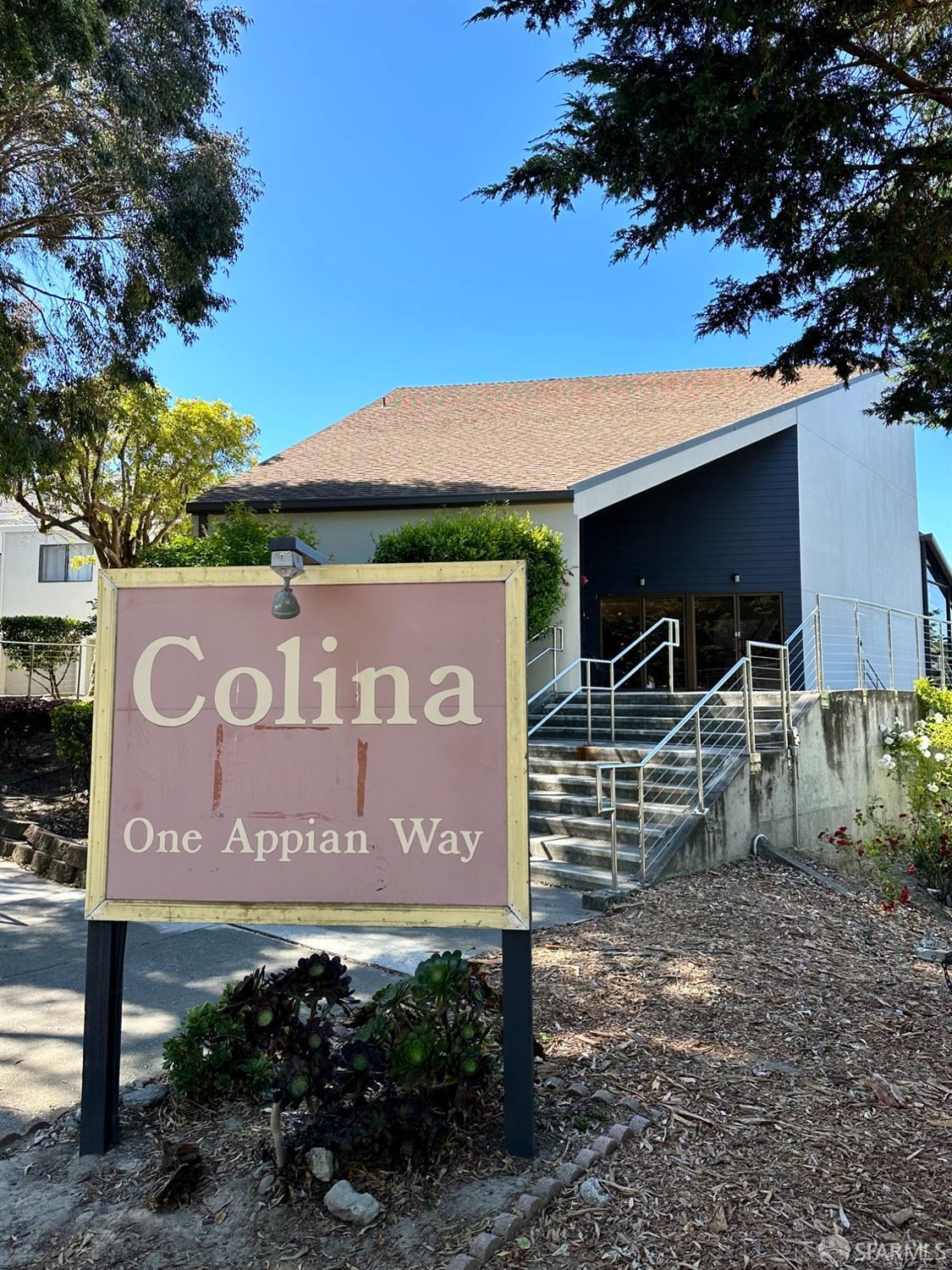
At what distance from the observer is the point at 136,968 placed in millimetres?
4809

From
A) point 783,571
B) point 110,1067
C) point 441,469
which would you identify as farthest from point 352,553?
point 110,1067

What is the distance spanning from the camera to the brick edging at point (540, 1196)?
7.10ft

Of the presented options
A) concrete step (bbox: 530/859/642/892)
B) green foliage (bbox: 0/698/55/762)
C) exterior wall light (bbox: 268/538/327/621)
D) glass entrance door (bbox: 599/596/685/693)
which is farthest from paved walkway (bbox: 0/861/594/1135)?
glass entrance door (bbox: 599/596/685/693)

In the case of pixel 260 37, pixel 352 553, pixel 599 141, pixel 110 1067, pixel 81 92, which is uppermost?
pixel 260 37

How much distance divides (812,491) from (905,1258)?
1646 centimetres

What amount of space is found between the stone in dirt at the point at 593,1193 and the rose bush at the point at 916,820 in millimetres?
4824

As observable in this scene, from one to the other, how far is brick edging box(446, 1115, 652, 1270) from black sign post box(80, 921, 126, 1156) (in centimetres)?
127

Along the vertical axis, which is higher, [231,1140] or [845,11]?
[845,11]

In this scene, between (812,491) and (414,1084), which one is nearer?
(414,1084)

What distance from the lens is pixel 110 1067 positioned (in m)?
2.77

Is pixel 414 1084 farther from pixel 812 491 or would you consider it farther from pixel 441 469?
pixel 812 491

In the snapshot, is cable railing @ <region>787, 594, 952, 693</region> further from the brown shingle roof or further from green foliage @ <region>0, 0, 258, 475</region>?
green foliage @ <region>0, 0, 258, 475</region>

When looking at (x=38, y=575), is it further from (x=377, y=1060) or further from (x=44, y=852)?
(x=377, y=1060)

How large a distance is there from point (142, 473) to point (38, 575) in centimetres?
1096
